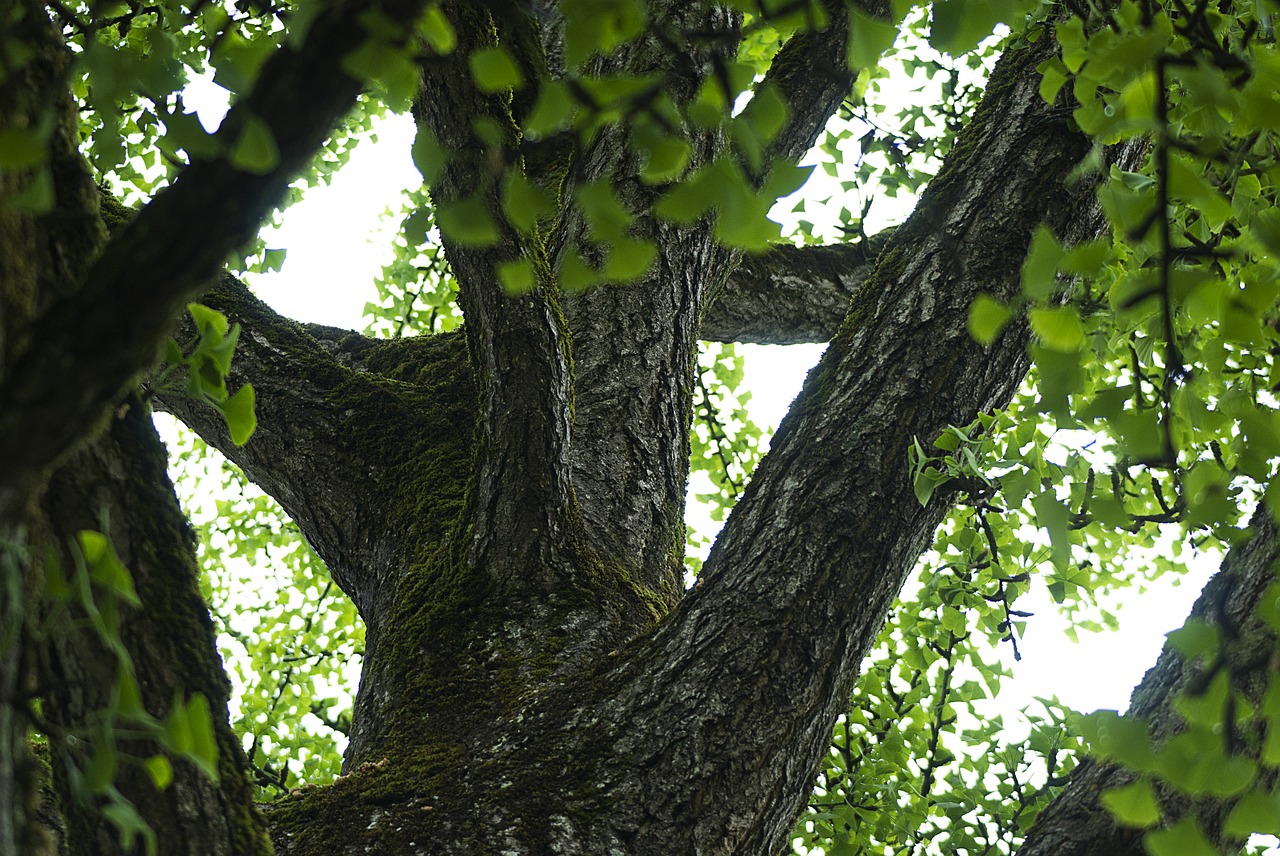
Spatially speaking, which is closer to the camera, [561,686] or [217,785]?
[217,785]

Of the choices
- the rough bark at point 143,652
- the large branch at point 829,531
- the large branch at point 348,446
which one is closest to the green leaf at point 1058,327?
the large branch at point 829,531

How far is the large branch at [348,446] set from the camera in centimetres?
283

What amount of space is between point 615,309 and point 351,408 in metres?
0.85

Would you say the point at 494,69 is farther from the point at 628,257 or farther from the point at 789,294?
the point at 789,294

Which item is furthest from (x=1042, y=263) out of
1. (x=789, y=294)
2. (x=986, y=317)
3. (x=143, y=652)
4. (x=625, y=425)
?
(x=789, y=294)

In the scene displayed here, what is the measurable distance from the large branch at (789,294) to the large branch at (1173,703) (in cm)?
228

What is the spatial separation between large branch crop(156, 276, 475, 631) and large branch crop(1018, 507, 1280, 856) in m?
1.67

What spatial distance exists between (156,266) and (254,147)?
134 mm

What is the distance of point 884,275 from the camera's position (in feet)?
8.19

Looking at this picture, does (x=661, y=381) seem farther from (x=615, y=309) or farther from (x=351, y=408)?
(x=351, y=408)

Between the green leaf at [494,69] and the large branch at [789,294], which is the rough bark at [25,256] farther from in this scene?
the large branch at [789,294]

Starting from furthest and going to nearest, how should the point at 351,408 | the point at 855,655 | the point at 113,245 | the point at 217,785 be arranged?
1. the point at 351,408
2. the point at 855,655
3. the point at 217,785
4. the point at 113,245

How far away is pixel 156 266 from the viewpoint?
0.84m

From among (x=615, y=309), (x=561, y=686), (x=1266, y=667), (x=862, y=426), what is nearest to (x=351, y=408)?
(x=615, y=309)
